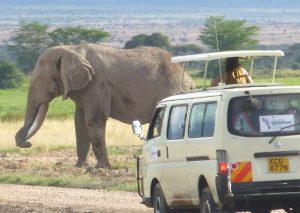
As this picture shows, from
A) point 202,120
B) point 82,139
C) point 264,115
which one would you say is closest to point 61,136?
point 82,139

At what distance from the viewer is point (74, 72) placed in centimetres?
2714

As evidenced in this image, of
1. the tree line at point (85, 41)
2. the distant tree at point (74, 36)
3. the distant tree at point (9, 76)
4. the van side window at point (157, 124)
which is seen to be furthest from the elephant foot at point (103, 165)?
the distant tree at point (74, 36)

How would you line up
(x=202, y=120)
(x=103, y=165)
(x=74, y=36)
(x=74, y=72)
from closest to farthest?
(x=202, y=120) < (x=103, y=165) < (x=74, y=72) < (x=74, y=36)

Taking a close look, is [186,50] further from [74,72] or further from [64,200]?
[64,200]

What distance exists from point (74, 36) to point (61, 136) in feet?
213

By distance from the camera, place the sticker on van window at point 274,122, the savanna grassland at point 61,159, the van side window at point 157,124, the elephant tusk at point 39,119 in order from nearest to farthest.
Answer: the sticker on van window at point 274,122 → the van side window at point 157,124 → the savanna grassland at point 61,159 → the elephant tusk at point 39,119

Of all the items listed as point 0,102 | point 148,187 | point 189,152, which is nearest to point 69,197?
point 148,187

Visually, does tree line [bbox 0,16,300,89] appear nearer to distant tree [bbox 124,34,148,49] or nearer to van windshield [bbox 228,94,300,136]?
distant tree [bbox 124,34,148,49]

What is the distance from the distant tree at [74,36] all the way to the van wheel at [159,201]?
79.8 metres

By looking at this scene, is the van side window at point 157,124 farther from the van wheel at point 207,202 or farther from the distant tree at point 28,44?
the distant tree at point 28,44

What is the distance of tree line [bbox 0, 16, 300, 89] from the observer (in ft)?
266

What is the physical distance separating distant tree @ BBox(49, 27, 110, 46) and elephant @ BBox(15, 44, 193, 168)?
6861 cm

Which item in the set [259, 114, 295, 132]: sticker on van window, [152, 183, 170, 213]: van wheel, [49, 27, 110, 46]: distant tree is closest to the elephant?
[152, 183, 170, 213]: van wheel

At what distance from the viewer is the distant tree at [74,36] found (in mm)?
97625
